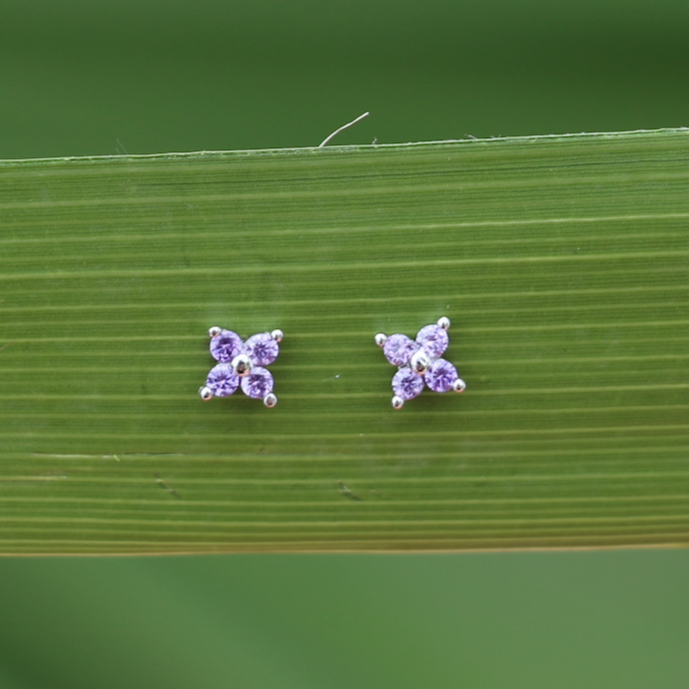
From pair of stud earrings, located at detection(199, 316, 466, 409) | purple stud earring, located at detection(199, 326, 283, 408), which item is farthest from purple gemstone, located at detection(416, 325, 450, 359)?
purple stud earring, located at detection(199, 326, 283, 408)

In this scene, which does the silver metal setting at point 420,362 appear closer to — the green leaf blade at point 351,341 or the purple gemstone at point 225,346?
the green leaf blade at point 351,341

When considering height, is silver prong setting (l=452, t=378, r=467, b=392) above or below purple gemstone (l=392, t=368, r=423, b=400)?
below

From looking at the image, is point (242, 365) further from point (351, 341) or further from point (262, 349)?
point (351, 341)

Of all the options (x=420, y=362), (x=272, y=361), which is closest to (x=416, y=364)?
(x=420, y=362)

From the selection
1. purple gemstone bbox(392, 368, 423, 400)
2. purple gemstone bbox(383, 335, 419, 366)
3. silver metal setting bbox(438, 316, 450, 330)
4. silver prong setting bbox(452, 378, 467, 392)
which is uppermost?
silver metal setting bbox(438, 316, 450, 330)

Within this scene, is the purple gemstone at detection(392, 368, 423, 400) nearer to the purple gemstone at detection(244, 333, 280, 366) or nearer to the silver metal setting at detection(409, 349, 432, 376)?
the silver metal setting at detection(409, 349, 432, 376)

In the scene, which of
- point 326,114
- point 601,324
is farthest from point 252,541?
point 326,114
